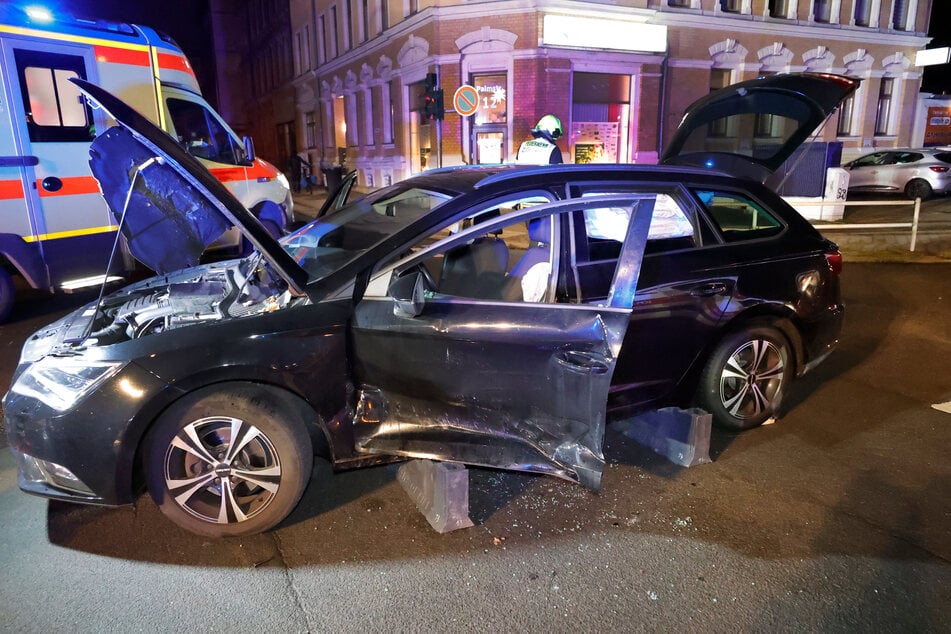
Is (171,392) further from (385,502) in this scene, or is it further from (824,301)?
(824,301)

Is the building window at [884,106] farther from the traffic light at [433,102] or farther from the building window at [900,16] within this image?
the traffic light at [433,102]

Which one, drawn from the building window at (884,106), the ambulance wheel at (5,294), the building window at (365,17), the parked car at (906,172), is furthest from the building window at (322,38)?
the ambulance wheel at (5,294)

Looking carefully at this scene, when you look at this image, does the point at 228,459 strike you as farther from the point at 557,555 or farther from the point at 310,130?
the point at 310,130

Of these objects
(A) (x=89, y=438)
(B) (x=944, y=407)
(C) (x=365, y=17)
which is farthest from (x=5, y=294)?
(C) (x=365, y=17)

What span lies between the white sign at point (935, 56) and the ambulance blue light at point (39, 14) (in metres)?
24.0

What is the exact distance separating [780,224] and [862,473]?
5.37 ft

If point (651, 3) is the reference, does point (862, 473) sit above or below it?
below

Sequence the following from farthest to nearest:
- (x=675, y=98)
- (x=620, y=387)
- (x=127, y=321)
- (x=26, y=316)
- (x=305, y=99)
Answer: (x=305, y=99), (x=675, y=98), (x=26, y=316), (x=620, y=387), (x=127, y=321)

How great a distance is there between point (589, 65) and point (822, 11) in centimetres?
993

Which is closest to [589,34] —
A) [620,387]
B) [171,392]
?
[620,387]

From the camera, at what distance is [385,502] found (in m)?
3.50

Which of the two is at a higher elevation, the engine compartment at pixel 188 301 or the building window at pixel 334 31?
the building window at pixel 334 31

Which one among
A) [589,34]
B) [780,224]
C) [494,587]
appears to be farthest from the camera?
[589,34]

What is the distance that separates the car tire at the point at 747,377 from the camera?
402 cm
